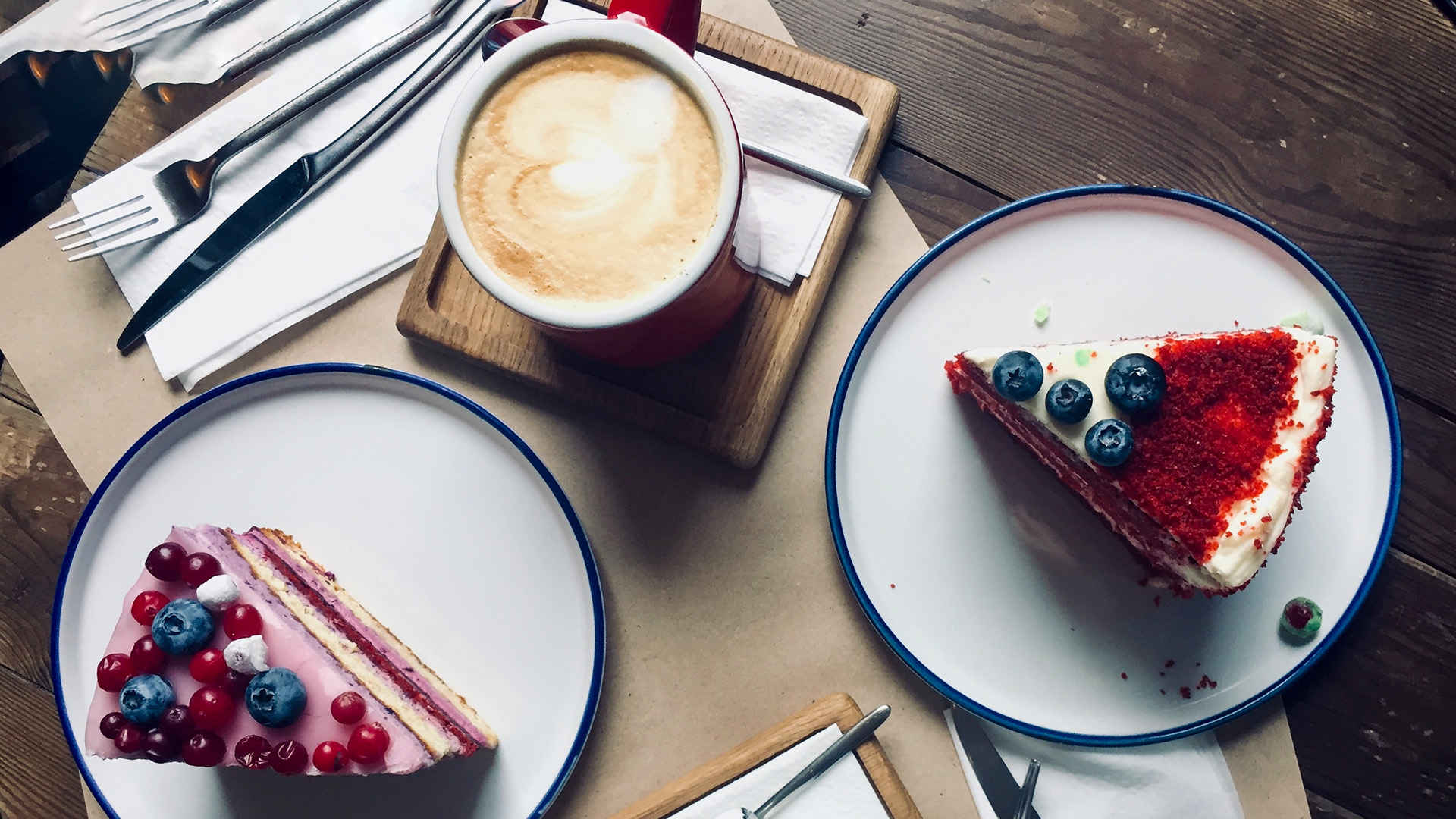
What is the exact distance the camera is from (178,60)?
5.16 ft

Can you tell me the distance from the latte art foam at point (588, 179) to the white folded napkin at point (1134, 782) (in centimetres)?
107

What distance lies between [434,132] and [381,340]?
38cm

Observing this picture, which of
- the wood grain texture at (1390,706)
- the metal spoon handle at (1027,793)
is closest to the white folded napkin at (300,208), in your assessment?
the metal spoon handle at (1027,793)

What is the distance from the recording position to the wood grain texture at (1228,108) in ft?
4.93

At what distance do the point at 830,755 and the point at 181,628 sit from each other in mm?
1029

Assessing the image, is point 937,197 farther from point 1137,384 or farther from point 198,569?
point 198,569

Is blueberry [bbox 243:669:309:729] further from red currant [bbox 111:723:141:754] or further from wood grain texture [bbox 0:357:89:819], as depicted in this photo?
wood grain texture [bbox 0:357:89:819]

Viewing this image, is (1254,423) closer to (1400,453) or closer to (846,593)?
(1400,453)

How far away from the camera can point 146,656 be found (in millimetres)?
1321

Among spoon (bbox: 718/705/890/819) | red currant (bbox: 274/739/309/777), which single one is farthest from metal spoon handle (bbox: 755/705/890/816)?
red currant (bbox: 274/739/309/777)

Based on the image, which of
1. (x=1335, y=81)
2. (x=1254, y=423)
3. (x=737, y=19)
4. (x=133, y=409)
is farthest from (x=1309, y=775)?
(x=133, y=409)

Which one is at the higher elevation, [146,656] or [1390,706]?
[1390,706]

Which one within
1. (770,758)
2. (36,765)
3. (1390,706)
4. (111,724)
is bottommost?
(36,765)

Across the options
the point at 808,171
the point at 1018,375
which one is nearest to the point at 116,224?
the point at 808,171
